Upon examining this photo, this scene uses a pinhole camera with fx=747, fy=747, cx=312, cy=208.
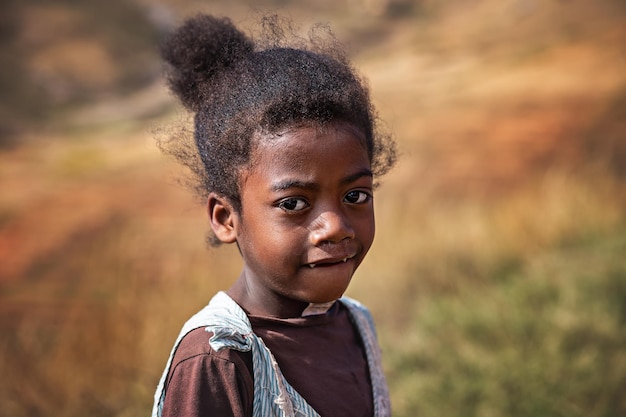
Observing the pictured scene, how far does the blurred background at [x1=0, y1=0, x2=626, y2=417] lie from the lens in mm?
3744

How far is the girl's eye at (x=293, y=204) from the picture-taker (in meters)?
1.72

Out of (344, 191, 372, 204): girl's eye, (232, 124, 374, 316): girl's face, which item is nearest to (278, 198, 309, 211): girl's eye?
(232, 124, 374, 316): girl's face

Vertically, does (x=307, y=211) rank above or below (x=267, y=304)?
above

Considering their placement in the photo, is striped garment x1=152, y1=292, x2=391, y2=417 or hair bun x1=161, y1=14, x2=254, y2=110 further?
hair bun x1=161, y1=14, x2=254, y2=110

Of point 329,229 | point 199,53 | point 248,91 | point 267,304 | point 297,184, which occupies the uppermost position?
point 199,53

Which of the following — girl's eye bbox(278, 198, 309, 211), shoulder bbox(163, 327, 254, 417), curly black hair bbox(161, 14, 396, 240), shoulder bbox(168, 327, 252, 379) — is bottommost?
shoulder bbox(163, 327, 254, 417)

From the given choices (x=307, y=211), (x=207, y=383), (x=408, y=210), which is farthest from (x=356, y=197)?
(x=408, y=210)

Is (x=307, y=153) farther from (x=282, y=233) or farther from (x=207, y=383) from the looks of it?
(x=207, y=383)

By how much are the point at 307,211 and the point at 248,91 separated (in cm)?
36

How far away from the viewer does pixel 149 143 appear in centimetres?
493

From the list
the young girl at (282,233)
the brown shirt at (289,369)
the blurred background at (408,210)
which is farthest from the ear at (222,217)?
the blurred background at (408,210)

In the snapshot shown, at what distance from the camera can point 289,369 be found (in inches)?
69.8

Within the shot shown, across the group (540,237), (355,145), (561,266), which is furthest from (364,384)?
(540,237)

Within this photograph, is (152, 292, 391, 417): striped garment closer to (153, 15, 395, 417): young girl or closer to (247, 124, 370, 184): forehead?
(153, 15, 395, 417): young girl
